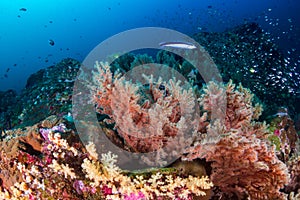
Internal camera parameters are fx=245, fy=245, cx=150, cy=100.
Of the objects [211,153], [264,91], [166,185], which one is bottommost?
[166,185]

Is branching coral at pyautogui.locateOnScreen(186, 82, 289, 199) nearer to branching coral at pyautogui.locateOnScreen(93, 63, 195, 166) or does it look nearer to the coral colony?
the coral colony

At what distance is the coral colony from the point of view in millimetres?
2449

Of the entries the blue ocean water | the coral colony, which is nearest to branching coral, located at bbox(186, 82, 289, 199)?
the coral colony

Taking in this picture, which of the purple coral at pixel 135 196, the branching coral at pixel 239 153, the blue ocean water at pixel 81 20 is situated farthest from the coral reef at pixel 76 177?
the blue ocean water at pixel 81 20

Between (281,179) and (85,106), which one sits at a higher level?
(85,106)

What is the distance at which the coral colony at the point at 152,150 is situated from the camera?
2.45m

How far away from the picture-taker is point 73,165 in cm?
257

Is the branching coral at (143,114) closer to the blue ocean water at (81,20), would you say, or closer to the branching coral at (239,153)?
the branching coral at (239,153)

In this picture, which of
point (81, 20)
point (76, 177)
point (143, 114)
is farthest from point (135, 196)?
point (81, 20)

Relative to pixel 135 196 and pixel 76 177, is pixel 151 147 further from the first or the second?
pixel 76 177

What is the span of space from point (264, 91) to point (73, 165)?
22.1 ft

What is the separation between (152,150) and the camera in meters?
2.92

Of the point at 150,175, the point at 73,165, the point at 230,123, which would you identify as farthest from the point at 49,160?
the point at 230,123

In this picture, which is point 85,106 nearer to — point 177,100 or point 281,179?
point 177,100
